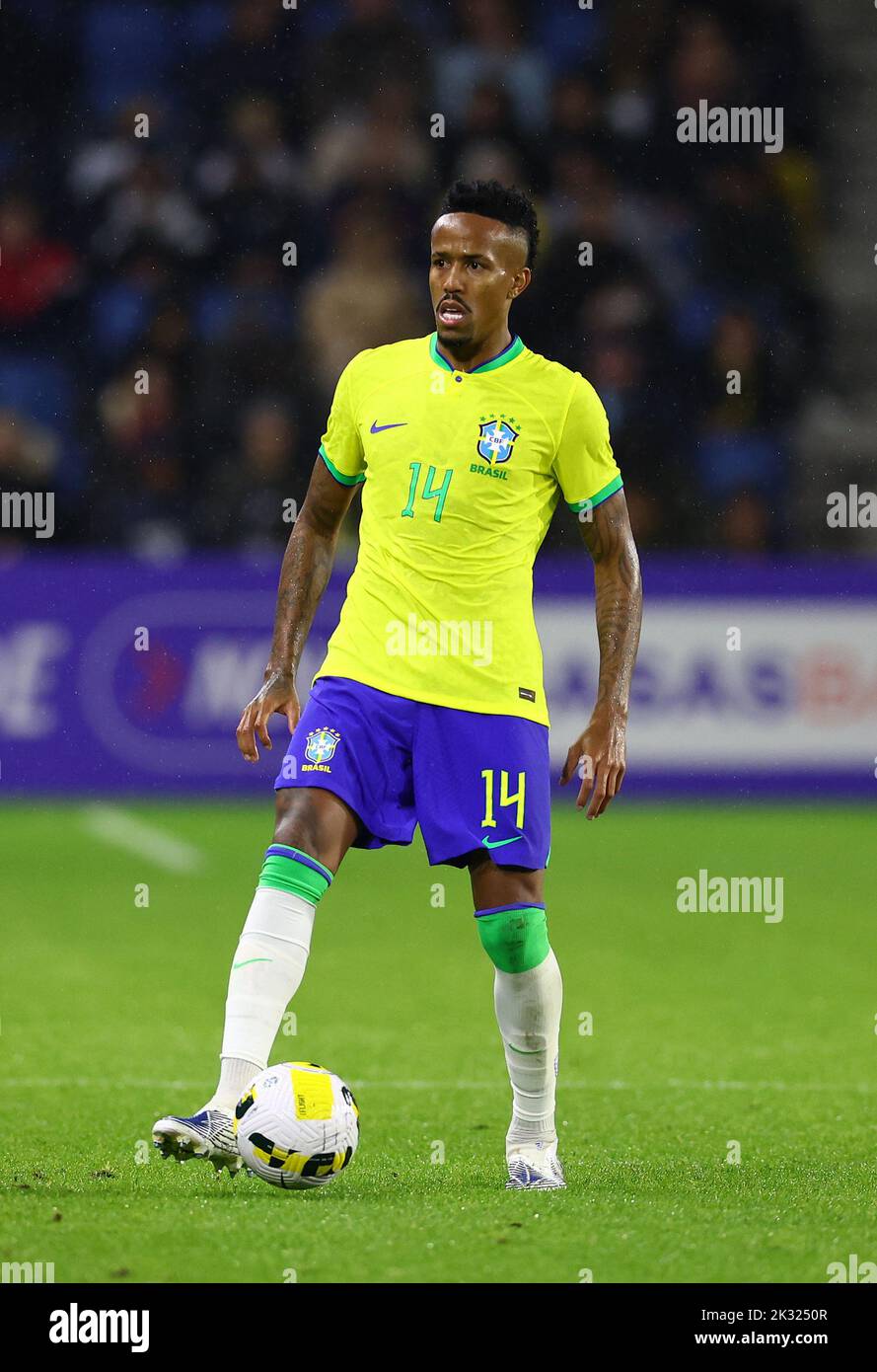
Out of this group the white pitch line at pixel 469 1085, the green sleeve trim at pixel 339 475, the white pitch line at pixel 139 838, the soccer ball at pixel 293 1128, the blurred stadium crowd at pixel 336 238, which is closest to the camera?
the soccer ball at pixel 293 1128

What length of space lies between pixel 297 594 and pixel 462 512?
0.51 metres

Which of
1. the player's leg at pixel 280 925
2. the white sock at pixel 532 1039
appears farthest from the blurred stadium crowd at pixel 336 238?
the player's leg at pixel 280 925

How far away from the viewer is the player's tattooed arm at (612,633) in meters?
5.17

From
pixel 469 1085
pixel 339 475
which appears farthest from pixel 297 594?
pixel 469 1085

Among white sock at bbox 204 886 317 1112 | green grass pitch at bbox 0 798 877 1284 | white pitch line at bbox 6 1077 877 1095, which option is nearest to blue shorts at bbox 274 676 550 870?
white sock at bbox 204 886 317 1112

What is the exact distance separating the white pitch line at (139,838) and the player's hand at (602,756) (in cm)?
570

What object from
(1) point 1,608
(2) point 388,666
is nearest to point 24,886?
(1) point 1,608

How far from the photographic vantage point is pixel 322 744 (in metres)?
5.01

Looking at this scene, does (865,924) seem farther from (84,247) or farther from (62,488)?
(84,247)

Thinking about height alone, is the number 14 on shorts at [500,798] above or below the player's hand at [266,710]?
below

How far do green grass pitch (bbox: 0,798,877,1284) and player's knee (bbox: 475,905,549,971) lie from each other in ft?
1.73

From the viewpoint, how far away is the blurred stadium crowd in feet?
46.1

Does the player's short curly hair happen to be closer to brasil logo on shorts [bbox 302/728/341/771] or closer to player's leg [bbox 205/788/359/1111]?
brasil logo on shorts [bbox 302/728/341/771]

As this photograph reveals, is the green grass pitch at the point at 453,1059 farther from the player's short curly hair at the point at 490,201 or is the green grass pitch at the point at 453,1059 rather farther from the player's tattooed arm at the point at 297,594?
the player's short curly hair at the point at 490,201
